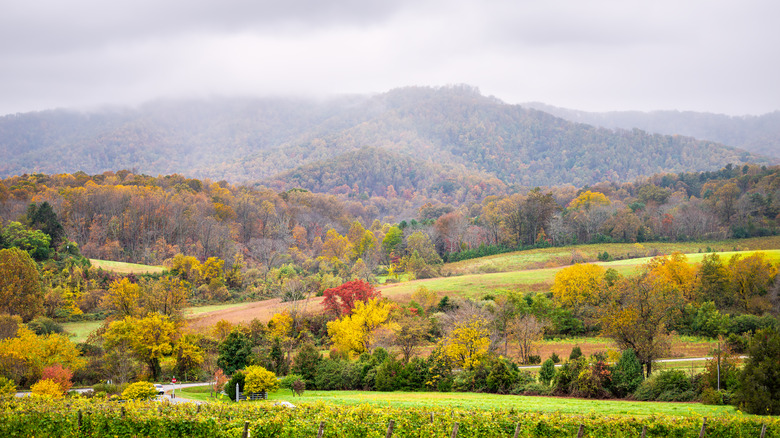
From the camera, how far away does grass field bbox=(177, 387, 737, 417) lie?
887 inches

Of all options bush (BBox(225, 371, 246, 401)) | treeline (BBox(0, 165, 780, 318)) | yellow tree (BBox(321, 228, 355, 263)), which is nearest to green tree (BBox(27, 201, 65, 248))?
treeline (BBox(0, 165, 780, 318))

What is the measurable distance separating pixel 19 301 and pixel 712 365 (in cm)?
6377

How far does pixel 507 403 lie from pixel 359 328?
2153 centimetres

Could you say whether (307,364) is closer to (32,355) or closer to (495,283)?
(32,355)

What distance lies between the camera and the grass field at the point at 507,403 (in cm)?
2253

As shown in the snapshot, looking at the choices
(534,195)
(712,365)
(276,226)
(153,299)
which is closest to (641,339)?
(712,365)

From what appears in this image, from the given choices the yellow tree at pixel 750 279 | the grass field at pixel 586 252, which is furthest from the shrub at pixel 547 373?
the grass field at pixel 586 252

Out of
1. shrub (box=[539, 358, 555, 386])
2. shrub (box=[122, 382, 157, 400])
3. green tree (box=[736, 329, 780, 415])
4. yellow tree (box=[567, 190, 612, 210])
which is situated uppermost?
yellow tree (box=[567, 190, 612, 210])

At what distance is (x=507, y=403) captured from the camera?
26438 millimetres

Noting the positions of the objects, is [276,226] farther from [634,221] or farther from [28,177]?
[634,221]

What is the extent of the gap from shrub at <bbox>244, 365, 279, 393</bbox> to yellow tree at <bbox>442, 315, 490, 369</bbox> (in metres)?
12.0

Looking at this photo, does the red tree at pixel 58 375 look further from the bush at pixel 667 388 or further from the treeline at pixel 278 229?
the bush at pixel 667 388

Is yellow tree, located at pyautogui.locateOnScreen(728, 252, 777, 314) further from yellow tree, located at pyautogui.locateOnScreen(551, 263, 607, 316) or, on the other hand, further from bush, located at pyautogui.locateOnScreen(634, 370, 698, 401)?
bush, located at pyautogui.locateOnScreen(634, 370, 698, 401)

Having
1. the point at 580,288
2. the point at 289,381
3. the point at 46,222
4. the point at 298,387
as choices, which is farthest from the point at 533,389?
the point at 46,222
